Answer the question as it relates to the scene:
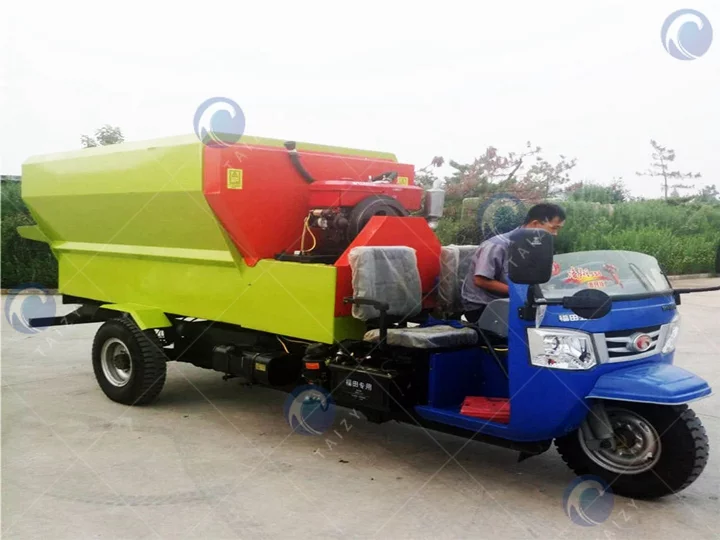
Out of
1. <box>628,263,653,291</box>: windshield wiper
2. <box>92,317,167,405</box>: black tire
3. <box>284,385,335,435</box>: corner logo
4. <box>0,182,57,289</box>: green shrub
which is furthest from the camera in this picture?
<box>0,182,57,289</box>: green shrub

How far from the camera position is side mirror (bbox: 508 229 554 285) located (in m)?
3.98

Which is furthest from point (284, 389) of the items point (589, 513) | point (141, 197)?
point (589, 513)

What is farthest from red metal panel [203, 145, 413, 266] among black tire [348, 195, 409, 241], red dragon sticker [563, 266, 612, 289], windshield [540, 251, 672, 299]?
red dragon sticker [563, 266, 612, 289]

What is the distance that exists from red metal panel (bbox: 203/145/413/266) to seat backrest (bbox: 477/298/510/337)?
1.75m

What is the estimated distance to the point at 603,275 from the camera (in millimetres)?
4461

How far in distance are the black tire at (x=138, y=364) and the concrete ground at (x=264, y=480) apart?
0.43 ft

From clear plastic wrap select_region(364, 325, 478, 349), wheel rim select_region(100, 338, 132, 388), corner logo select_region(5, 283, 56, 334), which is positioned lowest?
corner logo select_region(5, 283, 56, 334)

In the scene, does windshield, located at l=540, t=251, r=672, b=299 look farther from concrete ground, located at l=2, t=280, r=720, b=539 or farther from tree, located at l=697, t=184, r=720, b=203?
tree, located at l=697, t=184, r=720, b=203

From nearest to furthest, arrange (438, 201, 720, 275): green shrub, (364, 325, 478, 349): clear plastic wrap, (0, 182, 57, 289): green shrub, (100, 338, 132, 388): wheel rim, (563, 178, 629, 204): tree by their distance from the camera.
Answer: (364, 325, 478, 349): clear plastic wrap < (100, 338, 132, 388): wheel rim < (0, 182, 57, 289): green shrub < (438, 201, 720, 275): green shrub < (563, 178, 629, 204): tree

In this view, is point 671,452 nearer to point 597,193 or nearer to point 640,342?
point 640,342

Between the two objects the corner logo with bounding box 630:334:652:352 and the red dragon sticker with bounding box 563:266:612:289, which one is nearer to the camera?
the corner logo with bounding box 630:334:652:352

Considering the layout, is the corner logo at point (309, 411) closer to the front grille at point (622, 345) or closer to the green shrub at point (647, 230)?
the front grille at point (622, 345)

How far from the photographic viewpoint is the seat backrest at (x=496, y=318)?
4.76 m

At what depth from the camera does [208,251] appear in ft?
19.5
